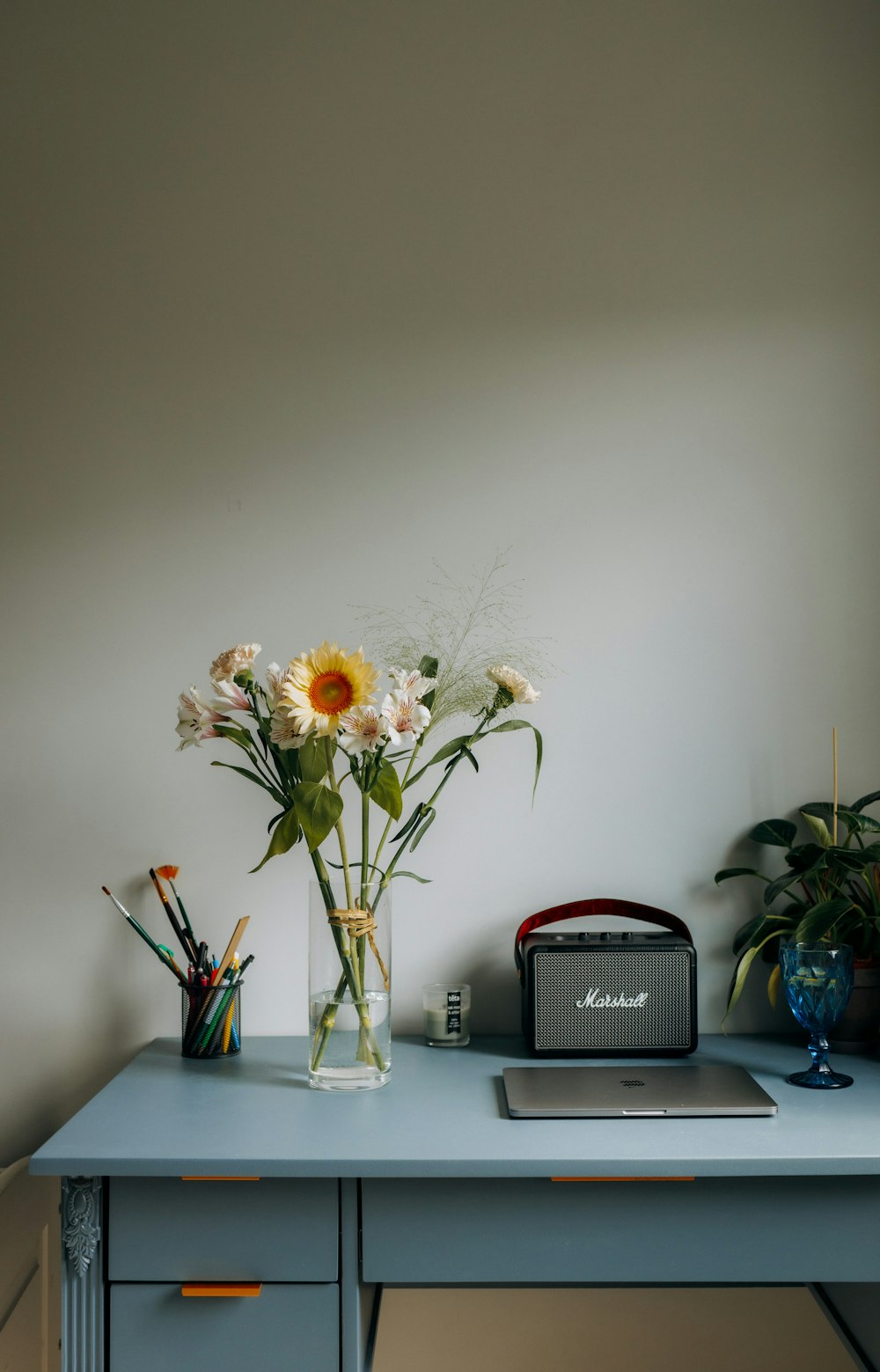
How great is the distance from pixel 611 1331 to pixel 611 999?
0.61 metres

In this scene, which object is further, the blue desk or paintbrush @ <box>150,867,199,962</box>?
paintbrush @ <box>150,867,199,962</box>

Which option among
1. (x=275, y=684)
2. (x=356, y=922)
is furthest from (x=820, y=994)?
(x=275, y=684)

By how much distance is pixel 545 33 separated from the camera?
172 cm

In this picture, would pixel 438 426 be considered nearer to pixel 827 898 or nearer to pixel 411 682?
pixel 411 682

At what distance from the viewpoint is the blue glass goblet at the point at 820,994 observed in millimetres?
1388

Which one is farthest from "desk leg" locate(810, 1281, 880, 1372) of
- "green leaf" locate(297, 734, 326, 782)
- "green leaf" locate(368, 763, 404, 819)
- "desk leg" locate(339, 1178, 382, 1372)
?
"green leaf" locate(297, 734, 326, 782)

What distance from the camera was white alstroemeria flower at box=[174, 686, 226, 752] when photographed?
1.39 meters

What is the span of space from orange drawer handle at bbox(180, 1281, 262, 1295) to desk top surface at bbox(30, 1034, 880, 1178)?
15 centimetres

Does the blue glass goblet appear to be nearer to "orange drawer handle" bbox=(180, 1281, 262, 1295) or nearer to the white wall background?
the white wall background

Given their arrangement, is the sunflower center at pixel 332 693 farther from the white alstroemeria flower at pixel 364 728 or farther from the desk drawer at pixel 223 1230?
the desk drawer at pixel 223 1230

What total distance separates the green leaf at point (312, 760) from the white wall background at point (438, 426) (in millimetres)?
332

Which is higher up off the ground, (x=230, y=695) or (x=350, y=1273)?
(x=230, y=695)

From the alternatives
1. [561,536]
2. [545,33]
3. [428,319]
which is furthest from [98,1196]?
[545,33]

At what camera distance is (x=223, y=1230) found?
119cm
